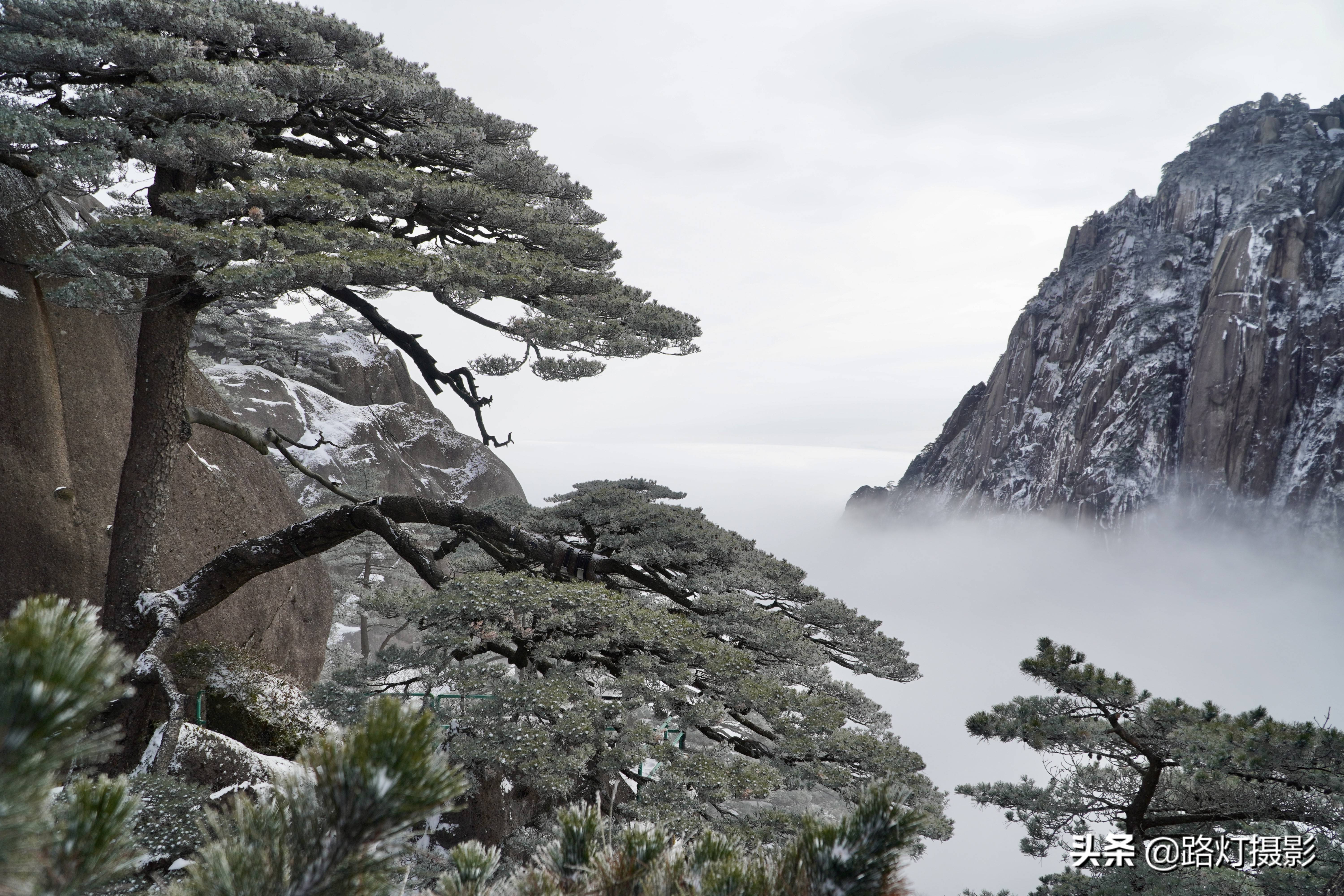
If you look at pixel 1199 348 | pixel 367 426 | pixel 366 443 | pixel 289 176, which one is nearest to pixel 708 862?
pixel 289 176

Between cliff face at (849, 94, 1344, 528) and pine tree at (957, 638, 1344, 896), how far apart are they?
5787 cm

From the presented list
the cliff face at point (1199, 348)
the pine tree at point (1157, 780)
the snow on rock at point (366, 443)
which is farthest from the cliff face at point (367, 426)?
Answer: the cliff face at point (1199, 348)

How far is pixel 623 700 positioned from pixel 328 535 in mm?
3514

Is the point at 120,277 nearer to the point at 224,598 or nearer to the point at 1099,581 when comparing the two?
the point at 224,598

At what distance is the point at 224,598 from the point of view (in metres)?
7.63

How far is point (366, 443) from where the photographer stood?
2384cm

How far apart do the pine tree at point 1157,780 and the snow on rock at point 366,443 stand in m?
12.6

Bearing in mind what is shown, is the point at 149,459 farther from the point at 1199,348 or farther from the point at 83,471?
the point at 1199,348

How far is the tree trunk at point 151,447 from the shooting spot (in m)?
7.03

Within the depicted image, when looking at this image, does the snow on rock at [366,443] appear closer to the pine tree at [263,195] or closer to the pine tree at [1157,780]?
the pine tree at [263,195]

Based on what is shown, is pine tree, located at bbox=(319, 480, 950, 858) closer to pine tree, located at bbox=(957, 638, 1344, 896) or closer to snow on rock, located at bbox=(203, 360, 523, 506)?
pine tree, located at bbox=(957, 638, 1344, 896)

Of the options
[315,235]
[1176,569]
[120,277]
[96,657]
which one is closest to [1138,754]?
[96,657]

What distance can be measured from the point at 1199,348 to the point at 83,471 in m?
65.5

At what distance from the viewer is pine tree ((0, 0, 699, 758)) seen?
5.71 m
